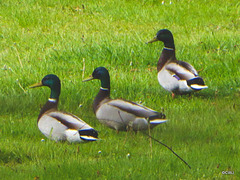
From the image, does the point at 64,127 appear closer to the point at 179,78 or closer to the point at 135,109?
the point at 135,109

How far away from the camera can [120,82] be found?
7.58m

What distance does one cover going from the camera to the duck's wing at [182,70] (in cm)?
711

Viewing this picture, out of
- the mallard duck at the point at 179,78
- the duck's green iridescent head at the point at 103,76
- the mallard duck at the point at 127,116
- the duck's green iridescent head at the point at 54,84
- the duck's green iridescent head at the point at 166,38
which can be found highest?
the duck's green iridescent head at the point at 166,38

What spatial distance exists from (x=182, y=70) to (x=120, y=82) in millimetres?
942

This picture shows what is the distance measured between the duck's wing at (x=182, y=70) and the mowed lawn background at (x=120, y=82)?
0.34 m

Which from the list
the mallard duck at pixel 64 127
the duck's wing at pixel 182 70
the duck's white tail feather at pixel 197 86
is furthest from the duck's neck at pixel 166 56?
the mallard duck at pixel 64 127

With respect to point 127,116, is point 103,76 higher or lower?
higher

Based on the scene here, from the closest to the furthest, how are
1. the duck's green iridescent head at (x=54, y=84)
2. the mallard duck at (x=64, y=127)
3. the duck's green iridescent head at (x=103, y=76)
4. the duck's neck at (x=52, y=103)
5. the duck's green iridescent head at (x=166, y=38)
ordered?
the mallard duck at (x=64, y=127)
the duck's neck at (x=52, y=103)
the duck's green iridescent head at (x=54, y=84)
the duck's green iridescent head at (x=103, y=76)
the duck's green iridescent head at (x=166, y=38)

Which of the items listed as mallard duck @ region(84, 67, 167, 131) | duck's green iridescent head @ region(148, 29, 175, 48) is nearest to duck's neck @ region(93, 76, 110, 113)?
mallard duck @ region(84, 67, 167, 131)

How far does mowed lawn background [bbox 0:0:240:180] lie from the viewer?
15.7 ft

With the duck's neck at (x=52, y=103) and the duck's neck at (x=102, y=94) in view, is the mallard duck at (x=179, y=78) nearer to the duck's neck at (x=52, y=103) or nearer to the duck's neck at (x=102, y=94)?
the duck's neck at (x=102, y=94)

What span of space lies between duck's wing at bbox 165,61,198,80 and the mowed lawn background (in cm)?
34

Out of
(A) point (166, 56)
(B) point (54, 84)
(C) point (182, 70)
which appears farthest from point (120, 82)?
(B) point (54, 84)

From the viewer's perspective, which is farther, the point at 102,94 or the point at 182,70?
the point at 182,70
